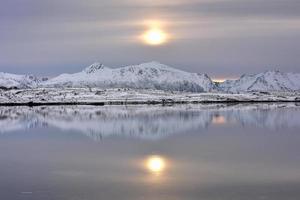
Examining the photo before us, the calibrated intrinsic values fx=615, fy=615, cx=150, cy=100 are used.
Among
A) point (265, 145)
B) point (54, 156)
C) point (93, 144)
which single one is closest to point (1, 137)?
point (93, 144)

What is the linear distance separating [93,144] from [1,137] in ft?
28.3

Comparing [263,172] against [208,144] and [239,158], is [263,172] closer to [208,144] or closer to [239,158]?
[239,158]

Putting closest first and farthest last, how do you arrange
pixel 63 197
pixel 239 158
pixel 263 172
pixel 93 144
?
pixel 63 197, pixel 263 172, pixel 239 158, pixel 93 144

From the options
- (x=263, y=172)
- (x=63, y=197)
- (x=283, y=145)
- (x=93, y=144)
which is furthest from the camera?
(x=93, y=144)

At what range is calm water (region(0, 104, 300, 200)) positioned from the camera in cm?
2027

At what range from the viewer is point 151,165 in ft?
89.0

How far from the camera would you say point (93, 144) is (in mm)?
37375

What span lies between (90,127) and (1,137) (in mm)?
11064

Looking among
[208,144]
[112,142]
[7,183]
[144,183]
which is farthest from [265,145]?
[7,183]

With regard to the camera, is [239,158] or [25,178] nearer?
[25,178]

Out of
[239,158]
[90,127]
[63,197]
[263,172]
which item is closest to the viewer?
[63,197]

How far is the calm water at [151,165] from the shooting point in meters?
20.3

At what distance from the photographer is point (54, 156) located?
30.9 metres

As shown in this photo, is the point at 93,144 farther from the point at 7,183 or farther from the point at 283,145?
the point at 7,183
